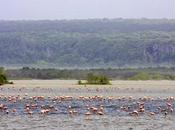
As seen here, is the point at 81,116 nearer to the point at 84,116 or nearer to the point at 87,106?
the point at 84,116

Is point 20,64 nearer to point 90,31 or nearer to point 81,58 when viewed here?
point 81,58

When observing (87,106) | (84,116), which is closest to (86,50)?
(87,106)

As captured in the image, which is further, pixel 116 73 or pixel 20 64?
pixel 20 64

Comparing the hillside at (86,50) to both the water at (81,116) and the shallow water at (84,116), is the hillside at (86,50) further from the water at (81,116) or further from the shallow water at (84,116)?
the water at (81,116)

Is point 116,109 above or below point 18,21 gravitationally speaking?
below

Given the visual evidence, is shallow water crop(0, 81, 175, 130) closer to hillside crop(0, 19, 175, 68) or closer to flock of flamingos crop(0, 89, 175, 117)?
flock of flamingos crop(0, 89, 175, 117)

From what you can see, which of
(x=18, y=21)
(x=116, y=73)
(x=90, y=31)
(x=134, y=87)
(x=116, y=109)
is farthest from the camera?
(x=18, y=21)

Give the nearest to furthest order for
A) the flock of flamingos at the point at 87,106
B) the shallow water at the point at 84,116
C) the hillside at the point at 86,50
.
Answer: the shallow water at the point at 84,116, the flock of flamingos at the point at 87,106, the hillside at the point at 86,50

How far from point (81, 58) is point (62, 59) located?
3171 mm

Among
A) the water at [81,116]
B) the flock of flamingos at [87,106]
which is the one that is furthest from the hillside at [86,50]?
the water at [81,116]

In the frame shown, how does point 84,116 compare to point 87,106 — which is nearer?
point 84,116

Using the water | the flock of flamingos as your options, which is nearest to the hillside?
the flock of flamingos

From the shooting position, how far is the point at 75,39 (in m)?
128

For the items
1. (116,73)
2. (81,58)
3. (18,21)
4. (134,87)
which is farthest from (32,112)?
(18,21)
